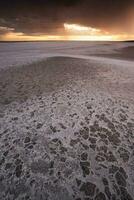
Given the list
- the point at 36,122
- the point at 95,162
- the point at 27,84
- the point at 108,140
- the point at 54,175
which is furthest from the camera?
the point at 27,84

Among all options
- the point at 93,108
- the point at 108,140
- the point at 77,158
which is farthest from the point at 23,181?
the point at 93,108

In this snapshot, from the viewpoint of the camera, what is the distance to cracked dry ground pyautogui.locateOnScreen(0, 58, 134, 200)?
13.2 feet

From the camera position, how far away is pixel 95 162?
184 inches

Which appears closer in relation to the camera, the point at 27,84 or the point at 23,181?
the point at 23,181

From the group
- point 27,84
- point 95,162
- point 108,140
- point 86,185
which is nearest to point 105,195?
point 86,185

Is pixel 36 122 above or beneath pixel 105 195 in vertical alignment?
above

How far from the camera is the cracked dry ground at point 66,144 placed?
4.01 metres

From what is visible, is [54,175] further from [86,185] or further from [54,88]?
[54,88]

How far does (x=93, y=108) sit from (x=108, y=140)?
205 cm

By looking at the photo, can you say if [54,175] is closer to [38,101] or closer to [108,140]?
[108,140]

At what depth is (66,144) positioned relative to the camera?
524 centimetres

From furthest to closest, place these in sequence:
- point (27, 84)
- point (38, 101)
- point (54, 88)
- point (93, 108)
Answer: point (27, 84) < point (54, 88) < point (38, 101) < point (93, 108)

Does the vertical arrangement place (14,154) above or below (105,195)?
above

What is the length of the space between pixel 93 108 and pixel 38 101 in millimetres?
2873
